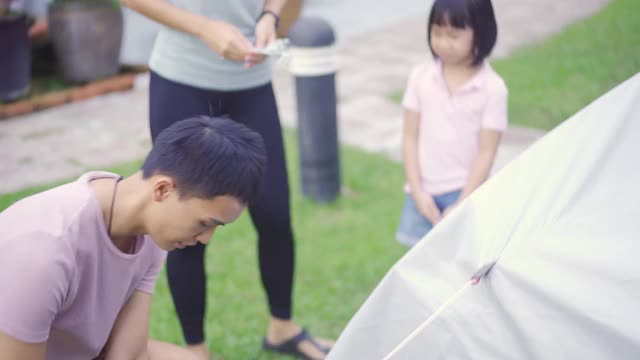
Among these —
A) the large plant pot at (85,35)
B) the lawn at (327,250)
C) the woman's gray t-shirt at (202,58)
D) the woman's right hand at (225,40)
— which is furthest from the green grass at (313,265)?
the large plant pot at (85,35)

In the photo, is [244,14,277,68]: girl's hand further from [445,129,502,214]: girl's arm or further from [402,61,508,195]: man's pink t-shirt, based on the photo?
[445,129,502,214]: girl's arm

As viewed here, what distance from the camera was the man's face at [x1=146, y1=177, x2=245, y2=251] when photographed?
182 cm

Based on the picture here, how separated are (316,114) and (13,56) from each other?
267 cm

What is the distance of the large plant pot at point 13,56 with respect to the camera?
5.80 metres

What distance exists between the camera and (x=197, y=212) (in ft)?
6.00

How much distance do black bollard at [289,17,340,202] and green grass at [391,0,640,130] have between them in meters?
1.66

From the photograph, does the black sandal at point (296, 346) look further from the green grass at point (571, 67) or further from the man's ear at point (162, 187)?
the green grass at point (571, 67)

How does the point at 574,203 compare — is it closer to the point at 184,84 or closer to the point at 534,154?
the point at 534,154

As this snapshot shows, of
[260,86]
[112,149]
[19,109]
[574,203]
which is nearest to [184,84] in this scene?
[260,86]

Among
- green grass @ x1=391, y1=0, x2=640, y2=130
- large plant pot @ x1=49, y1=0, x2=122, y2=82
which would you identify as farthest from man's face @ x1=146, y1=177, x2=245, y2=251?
large plant pot @ x1=49, y1=0, x2=122, y2=82

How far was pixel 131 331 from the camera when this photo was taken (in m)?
2.14

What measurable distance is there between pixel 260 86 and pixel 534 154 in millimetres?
927

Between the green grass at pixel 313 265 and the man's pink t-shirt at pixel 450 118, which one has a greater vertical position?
the man's pink t-shirt at pixel 450 118

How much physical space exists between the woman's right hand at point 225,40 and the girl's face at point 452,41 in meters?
0.58
